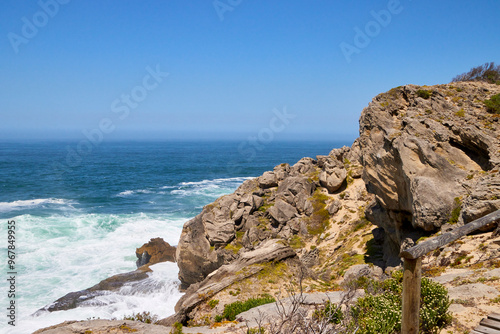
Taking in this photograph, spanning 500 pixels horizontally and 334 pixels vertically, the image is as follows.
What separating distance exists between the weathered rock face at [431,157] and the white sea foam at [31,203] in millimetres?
52122

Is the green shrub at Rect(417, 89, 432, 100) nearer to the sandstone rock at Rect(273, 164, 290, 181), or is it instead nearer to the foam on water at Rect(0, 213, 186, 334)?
the sandstone rock at Rect(273, 164, 290, 181)

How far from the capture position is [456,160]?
1858 cm

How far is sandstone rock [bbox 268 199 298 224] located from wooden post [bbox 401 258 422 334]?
24.5 m

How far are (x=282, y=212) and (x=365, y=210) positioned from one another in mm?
8146

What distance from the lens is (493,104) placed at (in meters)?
20.1

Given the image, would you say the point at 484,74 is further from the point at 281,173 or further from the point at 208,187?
the point at 208,187

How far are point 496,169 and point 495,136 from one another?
2.49m

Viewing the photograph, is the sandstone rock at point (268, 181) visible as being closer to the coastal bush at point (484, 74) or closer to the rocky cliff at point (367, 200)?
the rocky cliff at point (367, 200)

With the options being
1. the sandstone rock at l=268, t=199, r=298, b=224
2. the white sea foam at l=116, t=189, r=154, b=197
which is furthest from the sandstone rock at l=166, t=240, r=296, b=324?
the white sea foam at l=116, t=189, r=154, b=197

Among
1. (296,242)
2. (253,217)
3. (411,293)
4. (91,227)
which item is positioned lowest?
(91,227)

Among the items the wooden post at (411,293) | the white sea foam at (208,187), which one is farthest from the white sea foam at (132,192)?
the wooden post at (411,293)

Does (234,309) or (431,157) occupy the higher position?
(431,157)

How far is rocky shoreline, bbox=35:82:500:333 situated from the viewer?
16.2 meters

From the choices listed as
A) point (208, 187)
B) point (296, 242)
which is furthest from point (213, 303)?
point (208, 187)
